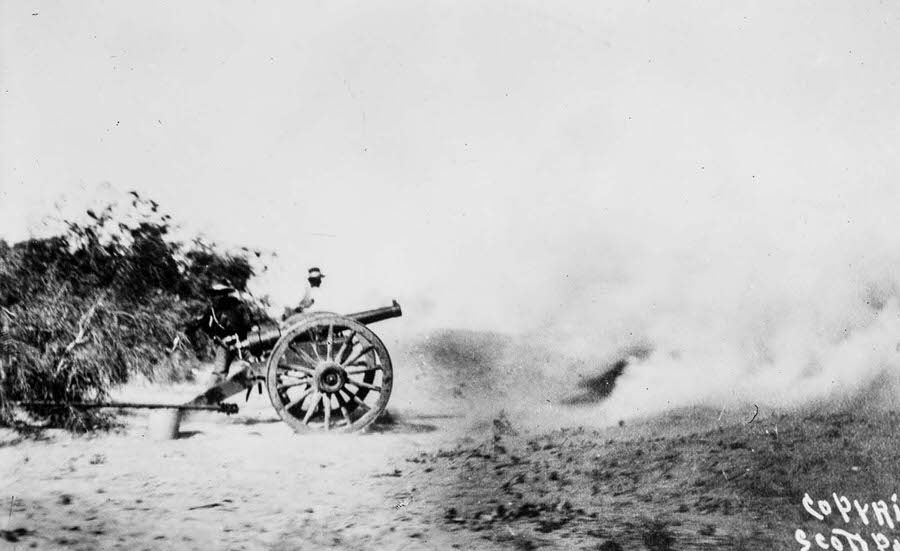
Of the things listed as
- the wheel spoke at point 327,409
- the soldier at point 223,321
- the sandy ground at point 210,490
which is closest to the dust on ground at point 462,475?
the sandy ground at point 210,490

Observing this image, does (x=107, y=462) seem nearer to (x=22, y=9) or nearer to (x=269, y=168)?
(x=269, y=168)

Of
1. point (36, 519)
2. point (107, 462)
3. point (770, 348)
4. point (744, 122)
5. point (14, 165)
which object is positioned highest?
point (744, 122)

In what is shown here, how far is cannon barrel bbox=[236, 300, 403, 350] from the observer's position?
493 cm

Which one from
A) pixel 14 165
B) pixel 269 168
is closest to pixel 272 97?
pixel 269 168

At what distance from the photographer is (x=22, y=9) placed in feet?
15.8

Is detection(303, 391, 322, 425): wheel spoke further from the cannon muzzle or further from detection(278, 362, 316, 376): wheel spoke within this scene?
the cannon muzzle

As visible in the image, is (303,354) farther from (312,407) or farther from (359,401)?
(359,401)

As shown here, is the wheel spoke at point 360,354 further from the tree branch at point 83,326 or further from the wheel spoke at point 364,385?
the tree branch at point 83,326

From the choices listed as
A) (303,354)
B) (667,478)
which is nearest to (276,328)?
(303,354)

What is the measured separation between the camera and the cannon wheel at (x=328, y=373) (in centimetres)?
507

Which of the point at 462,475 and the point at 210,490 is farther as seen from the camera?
the point at 462,475

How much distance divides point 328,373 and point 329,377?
0.10ft

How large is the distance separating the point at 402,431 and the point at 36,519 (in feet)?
7.58

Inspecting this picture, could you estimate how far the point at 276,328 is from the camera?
5.13 m
